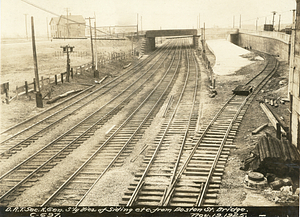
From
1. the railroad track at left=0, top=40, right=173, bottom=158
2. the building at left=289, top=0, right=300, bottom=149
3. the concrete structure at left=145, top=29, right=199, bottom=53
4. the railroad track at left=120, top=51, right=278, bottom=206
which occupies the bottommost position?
the railroad track at left=120, top=51, right=278, bottom=206

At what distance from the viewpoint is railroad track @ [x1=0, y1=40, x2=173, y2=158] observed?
14375 mm

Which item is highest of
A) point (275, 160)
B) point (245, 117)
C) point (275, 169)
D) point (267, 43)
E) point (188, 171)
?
point (267, 43)

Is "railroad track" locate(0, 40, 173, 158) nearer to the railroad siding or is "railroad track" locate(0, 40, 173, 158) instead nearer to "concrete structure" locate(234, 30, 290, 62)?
"concrete structure" locate(234, 30, 290, 62)

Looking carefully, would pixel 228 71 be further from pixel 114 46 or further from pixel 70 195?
pixel 114 46

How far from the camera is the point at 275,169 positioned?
424 inches

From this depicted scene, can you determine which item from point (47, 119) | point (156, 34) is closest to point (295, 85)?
point (47, 119)

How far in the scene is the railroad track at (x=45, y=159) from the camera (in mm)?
10859

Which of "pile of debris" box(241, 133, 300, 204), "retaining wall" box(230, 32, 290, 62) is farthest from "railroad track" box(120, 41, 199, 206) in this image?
"retaining wall" box(230, 32, 290, 62)

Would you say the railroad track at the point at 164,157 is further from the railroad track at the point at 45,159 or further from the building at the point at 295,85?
the building at the point at 295,85

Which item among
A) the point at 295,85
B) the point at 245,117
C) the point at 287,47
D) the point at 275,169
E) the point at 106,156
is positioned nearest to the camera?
the point at 275,169

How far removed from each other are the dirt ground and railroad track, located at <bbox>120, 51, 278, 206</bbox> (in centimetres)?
38

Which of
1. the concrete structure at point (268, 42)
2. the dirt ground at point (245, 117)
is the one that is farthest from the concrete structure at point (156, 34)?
the dirt ground at point (245, 117)

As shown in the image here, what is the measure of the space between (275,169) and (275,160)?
292 millimetres

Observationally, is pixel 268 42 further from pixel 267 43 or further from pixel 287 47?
pixel 287 47
